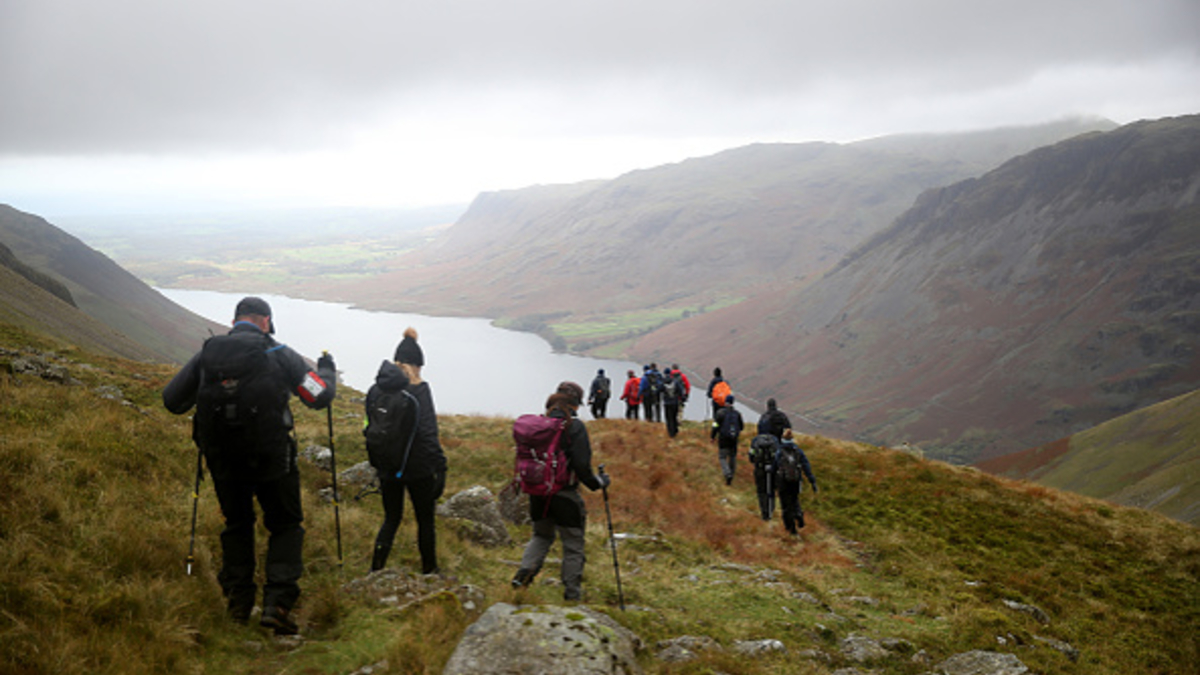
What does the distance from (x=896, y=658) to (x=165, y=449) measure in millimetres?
11394

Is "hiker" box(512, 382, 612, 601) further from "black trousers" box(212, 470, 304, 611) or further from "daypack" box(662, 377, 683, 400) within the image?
"daypack" box(662, 377, 683, 400)

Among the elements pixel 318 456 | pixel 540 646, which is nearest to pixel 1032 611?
pixel 540 646

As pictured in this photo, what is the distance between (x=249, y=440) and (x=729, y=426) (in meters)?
15.1

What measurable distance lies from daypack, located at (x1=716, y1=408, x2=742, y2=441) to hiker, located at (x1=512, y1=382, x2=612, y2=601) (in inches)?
449

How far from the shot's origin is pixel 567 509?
27.9 feet

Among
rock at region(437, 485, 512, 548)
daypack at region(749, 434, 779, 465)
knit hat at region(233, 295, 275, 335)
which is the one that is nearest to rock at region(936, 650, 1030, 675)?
rock at region(437, 485, 512, 548)

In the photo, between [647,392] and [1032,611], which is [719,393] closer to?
[647,392]

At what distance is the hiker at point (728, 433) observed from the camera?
19594 millimetres

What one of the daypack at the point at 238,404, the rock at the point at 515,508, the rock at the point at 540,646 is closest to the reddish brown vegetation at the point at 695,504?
the rock at the point at 515,508

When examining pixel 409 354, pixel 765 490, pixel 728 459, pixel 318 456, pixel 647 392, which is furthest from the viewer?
pixel 647 392

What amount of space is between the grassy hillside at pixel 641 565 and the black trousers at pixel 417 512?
0.47 m

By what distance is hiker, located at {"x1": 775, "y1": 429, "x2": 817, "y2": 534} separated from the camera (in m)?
15.8

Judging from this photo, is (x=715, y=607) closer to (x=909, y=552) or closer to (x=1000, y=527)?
(x=909, y=552)

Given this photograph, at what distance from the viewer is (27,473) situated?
7188 millimetres
